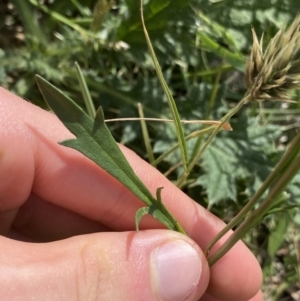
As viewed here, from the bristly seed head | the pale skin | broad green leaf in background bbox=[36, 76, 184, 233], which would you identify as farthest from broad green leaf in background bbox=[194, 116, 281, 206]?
the bristly seed head

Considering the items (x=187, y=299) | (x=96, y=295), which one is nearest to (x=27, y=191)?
(x=96, y=295)

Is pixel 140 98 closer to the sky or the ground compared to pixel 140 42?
closer to the ground

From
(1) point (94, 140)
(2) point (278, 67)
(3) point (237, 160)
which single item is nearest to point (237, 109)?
(2) point (278, 67)

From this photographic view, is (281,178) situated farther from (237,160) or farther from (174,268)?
(237,160)

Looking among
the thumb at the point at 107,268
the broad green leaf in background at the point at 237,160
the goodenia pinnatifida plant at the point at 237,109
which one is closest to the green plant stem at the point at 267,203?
the goodenia pinnatifida plant at the point at 237,109

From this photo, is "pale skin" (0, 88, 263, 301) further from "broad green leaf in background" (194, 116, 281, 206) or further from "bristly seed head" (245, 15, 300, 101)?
"bristly seed head" (245, 15, 300, 101)

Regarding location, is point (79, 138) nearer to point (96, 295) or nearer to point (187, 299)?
point (96, 295)

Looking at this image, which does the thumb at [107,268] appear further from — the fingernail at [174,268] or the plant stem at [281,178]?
the plant stem at [281,178]
